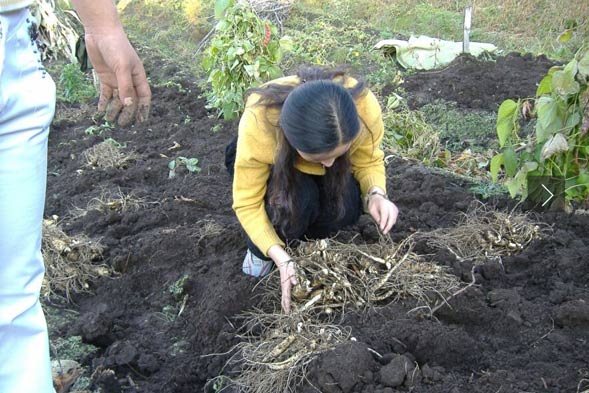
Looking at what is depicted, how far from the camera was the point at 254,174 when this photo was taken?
2615 millimetres

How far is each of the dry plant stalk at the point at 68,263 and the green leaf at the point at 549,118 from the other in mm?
2053

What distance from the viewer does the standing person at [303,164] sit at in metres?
2.25

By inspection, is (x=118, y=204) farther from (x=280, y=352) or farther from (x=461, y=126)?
(x=461, y=126)

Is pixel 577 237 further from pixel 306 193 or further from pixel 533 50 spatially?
pixel 533 50

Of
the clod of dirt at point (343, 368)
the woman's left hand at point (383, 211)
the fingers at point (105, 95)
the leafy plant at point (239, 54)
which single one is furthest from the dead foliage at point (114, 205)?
the clod of dirt at point (343, 368)

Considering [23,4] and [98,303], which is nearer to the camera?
[23,4]

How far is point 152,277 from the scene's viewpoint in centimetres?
319

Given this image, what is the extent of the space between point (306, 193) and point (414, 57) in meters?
4.14

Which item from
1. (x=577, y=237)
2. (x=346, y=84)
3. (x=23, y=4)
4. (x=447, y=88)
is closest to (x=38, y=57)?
(x=23, y=4)

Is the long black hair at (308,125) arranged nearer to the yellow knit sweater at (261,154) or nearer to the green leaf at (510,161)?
the yellow knit sweater at (261,154)

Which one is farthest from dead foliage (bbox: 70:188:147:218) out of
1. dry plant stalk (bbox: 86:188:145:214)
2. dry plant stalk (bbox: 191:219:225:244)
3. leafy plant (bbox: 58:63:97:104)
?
leafy plant (bbox: 58:63:97:104)

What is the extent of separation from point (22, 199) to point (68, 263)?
149 centimetres

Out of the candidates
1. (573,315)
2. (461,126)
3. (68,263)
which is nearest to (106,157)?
(68,263)

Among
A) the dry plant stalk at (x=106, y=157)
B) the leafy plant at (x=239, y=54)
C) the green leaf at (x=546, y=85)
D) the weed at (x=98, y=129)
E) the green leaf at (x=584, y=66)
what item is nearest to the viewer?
the green leaf at (x=584, y=66)
